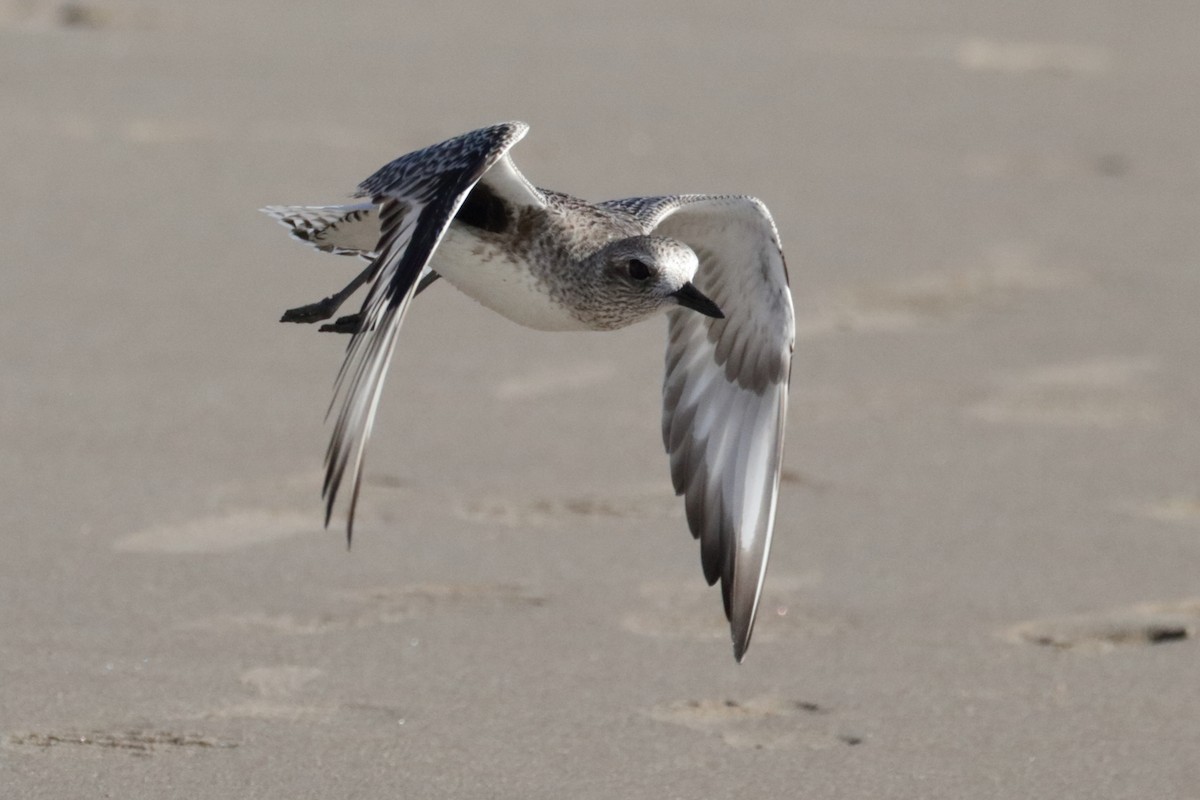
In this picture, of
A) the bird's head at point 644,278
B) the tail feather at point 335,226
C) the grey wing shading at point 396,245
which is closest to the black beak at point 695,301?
the bird's head at point 644,278

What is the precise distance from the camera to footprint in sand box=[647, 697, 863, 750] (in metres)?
5.34

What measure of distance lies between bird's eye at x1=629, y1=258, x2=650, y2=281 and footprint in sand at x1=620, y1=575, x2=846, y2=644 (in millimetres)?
964

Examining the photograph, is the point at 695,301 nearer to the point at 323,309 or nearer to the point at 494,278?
the point at 494,278

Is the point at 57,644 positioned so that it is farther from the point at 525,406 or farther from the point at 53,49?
the point at 53,49

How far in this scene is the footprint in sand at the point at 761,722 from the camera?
17.5ft

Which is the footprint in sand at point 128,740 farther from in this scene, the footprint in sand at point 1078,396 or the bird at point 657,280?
the footprint in sand at point 1078,396

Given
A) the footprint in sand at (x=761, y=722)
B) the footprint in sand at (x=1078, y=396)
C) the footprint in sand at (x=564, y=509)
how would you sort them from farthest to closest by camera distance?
the footprint in sand at (x=1078, y=396)
the footprint in sand at (x=564, y=509)
the footprint in sand at (x=761, y=722)

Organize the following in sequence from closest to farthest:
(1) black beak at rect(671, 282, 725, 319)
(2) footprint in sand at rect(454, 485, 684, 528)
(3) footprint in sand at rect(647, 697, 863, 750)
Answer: (3) footprint in sand at rect(647, 697, 863, 750), (1) black beak at rect(671, 282, 725, 319), (2) footprint in sand at rect(454, 485, 684, 528)

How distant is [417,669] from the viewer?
5.58 m

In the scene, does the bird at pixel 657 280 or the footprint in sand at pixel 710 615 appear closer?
the bird at pixel 657 280

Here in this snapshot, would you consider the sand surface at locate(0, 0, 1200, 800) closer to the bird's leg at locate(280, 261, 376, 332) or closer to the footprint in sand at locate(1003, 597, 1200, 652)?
the footprint in sand at locate(1003, 597, 1200, 652)

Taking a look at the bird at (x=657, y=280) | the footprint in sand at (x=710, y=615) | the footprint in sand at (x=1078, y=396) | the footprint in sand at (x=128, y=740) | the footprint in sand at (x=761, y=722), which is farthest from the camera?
the footprint in sand at (x=1078, y=396)

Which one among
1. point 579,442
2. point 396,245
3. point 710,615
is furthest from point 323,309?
point 579,442

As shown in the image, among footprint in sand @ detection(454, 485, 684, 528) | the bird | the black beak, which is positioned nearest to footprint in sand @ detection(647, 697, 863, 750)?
the bird
